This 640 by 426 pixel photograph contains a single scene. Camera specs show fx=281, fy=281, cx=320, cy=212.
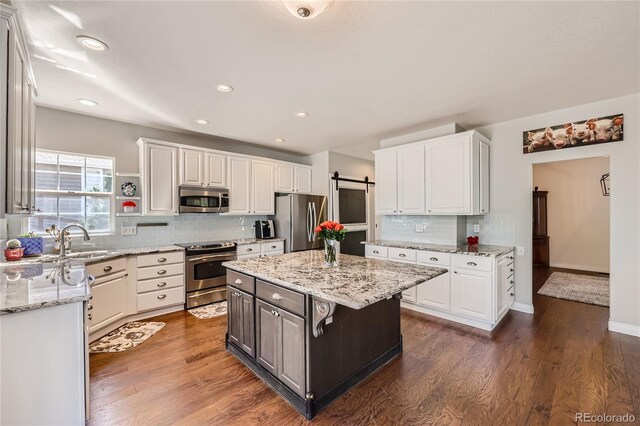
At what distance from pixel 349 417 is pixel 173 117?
3.84 m

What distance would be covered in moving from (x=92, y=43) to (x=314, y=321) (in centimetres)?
257

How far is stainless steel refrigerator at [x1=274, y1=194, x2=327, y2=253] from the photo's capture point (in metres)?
5.06

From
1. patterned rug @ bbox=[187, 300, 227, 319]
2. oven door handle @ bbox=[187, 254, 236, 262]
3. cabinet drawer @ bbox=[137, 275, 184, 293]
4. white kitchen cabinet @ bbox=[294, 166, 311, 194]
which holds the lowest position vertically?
patterned rug @ bbox=[187, 300, 227, 319]

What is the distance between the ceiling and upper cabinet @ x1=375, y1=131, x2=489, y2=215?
0.42 metres

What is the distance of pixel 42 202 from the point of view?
3393 millimetres

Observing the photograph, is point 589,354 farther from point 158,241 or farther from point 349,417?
point 158,241

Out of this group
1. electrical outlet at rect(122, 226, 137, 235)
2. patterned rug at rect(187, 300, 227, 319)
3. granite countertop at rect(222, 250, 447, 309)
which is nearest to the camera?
granite countertop at rect(222, 250, 447, 309)

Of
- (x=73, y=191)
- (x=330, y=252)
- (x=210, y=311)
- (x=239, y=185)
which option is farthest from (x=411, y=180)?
(x=73, y=191)

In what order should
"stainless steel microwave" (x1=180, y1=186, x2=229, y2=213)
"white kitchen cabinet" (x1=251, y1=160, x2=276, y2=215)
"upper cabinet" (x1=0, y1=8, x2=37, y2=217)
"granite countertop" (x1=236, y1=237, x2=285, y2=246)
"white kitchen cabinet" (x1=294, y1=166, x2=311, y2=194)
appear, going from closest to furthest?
1. "upper cabinet" (x1=0, y1=8, x2=37, y2=217)
2. "stainless steel microwave" (x1=180, y1=186, x2=229, y2=213)
3. "granite countertop" (x1=236, y1=237, x2=285, y2=246)
4. "white kitchen cabinet" (x1=251, y1=160, x2=276, y2=215)
5. "white kitchen cabinet" (x1=294, y1=166, x2=311, y2=194)

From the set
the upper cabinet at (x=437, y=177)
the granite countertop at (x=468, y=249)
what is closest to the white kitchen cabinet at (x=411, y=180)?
the upper cabinet at (x=437, y=177)

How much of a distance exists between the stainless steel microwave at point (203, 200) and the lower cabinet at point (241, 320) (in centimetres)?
195

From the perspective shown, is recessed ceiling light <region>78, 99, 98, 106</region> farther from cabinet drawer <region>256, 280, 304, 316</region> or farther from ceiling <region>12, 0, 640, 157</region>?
cabinet drawer <region>256, 280, 304, 316</region>

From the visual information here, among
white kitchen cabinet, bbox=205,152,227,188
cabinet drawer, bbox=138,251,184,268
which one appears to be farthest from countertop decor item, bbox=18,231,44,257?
white kitchen cabinet, bbox=205,152,227,188

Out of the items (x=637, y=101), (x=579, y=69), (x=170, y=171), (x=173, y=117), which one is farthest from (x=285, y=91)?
(x=637, y=101)
